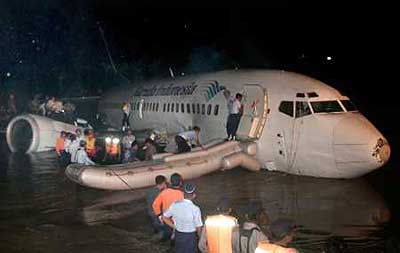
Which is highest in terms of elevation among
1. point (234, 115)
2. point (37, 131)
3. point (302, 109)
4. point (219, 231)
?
point (302, 109)

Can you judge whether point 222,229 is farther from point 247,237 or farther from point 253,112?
point 253,112

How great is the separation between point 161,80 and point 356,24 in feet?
173

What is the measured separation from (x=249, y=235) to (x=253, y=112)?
40.3 ft

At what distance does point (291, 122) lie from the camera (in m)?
18.7

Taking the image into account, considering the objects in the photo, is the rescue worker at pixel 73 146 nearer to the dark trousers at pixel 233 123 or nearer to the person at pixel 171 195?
the dark trousers at pixel 233 123

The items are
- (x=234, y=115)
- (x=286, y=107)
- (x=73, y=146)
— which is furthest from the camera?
(x=234, y=115)

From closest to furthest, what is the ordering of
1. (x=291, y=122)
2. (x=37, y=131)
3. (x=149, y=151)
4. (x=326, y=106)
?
(x=326, y=106) → (x=291, y=122) → (x=149, y=151) → (x=37, y=131)

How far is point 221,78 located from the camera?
22438 millimetres

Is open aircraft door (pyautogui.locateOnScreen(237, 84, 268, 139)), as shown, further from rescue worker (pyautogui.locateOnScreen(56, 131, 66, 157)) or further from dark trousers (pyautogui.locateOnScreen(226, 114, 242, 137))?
rescue worker (pyautogui.locateOnScreen(56, 131, 66, 157))

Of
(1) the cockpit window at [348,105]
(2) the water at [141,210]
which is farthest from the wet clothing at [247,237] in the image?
(1) the cockpit window at [348,105]

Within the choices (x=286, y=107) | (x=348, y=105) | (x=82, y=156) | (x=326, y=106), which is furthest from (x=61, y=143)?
(x=348, y=105)

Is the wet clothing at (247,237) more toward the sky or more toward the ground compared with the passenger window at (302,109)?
more toward the ground

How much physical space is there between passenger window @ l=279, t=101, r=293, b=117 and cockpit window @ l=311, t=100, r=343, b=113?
0.72m

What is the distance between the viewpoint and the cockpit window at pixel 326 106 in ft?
60.5
